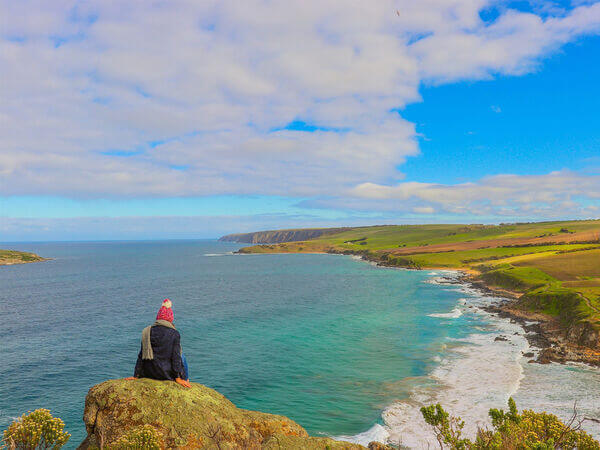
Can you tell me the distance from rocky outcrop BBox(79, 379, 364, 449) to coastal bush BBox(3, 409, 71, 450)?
4.83ft

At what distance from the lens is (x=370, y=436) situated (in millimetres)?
23594

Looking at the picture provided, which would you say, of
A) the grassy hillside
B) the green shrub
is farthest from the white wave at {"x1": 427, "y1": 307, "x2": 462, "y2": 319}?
the green shrub

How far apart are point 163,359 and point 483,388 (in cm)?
2919

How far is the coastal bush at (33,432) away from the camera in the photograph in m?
11.6

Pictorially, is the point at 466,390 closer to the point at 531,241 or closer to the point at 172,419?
the point at 172,419

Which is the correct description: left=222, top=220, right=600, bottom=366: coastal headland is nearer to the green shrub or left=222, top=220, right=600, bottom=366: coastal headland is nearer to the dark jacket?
the dark jacket

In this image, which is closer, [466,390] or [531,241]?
[466,390]

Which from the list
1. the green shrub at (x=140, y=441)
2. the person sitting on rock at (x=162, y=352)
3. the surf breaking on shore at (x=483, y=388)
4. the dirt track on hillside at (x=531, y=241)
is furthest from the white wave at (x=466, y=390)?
the dirt track on hillside at (x=531, y=241)

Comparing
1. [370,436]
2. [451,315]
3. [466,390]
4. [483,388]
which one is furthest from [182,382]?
[451,315]

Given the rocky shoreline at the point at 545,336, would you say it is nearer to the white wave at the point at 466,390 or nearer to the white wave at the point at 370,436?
the white wave at the point at 466,390

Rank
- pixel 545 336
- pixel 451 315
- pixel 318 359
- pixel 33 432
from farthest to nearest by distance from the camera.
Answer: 1. pixel 451 315
2. pixel 545 336
3. pixel 318 359
4. pixel 33 432

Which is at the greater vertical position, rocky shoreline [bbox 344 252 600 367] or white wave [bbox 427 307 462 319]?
rocky shoreline [bbox 344 252 600 367]

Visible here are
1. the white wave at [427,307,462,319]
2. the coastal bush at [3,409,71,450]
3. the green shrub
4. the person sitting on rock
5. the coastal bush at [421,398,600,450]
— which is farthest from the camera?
the white wave at [427,307,462,319]

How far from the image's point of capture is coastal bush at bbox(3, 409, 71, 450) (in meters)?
11.6
